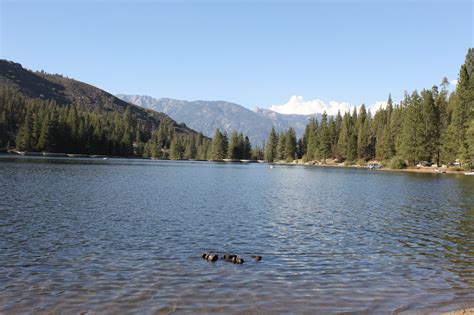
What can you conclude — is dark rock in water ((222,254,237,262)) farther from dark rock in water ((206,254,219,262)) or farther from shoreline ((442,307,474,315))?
shoreline ((442,307,474,315))

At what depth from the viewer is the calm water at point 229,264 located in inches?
571

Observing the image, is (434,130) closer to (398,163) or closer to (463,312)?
(398,163)

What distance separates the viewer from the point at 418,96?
140 m

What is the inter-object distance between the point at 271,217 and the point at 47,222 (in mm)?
17264

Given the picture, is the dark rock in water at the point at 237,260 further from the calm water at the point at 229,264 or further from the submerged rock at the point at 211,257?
the submerged rock at the point at 211,257

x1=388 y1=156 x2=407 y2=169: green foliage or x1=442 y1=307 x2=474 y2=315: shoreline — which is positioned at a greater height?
x1=388 y1=156 x2=407 y2=169: green foliage

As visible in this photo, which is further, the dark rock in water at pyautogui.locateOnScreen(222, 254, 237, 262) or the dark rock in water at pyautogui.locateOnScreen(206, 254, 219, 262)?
the dark rock in water at pyautogui.locateOnScreen(222, 254, 237, 262)

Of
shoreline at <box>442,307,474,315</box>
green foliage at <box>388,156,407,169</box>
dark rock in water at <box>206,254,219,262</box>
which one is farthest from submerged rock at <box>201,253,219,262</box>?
green foliage at <box>388,156,407,169</box>

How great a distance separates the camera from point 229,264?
19.3m

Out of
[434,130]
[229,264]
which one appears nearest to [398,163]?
[434,130]

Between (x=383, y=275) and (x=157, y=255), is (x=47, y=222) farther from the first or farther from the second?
(x=383, y=275)

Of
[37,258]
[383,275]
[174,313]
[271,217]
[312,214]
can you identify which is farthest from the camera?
[312,214]

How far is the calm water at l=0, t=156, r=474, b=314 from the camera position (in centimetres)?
1450

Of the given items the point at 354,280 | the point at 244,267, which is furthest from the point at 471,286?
the point at 244,267
